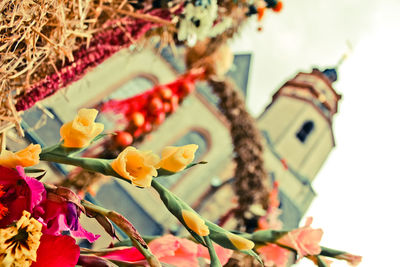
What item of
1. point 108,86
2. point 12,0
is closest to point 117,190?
point 108,86

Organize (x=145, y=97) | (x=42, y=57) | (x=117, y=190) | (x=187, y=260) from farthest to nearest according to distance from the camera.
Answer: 1. (x=117, y=190)
2. (x=145, y=97)
3. (x=42, y=57)
4. (x=187, y=260)

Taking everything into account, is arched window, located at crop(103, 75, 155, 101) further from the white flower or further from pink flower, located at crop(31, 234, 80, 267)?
pink flower, located at crop(31, 234, 80, 267)

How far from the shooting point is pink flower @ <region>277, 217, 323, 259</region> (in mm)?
1078

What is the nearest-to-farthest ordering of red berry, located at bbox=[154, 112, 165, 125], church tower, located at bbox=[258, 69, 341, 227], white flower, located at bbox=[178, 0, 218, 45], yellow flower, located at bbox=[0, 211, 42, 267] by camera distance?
yellow flower, located at bbox=[0, 211, 42, 267] → white flower, located at bbox=[178, 0, 218, 45] → red berry, located at bbox=[154, 112, 165, 125] → church tower, located at bbox=[258, 69, 341, 227]

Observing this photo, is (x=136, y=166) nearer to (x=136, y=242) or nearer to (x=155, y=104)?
(x=136, y=242)

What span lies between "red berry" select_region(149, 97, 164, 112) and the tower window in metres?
13.3

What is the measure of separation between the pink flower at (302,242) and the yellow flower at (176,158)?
0.37 m

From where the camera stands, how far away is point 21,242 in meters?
0.75

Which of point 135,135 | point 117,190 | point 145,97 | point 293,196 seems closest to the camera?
point 135,135

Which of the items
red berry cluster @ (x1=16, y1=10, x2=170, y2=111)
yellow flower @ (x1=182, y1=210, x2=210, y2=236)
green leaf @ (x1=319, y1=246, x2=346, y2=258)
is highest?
red berry cluster @ (x1=16, y1=10, x2=170, y2=111)

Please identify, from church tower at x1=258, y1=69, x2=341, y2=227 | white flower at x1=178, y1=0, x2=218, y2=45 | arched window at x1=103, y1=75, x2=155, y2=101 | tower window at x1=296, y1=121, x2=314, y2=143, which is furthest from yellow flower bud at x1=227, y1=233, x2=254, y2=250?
tower window at x1=296, y1=121, x2=314, y2=143

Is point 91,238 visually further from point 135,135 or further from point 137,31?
point 135,135

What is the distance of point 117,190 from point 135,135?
7805 mm

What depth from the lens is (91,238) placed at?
91 centimetres
